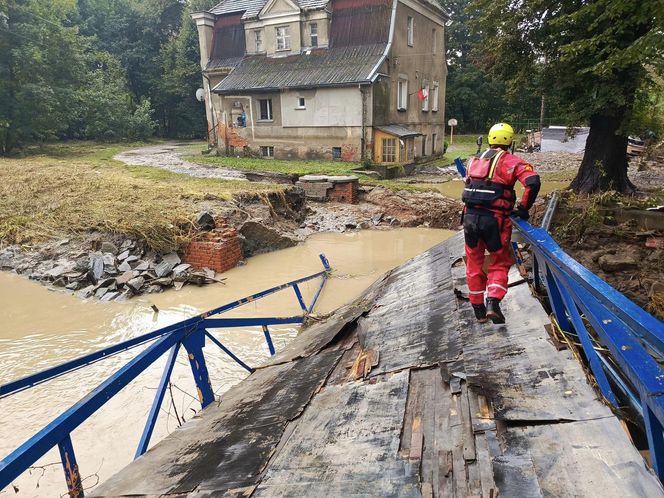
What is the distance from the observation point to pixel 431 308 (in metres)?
3.94

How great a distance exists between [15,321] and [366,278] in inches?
241

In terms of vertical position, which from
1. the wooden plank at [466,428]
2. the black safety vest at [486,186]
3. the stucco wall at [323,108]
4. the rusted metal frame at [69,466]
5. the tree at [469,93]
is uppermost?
the tree at [469,93]

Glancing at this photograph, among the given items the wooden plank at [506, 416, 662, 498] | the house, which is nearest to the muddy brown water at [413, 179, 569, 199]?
the house

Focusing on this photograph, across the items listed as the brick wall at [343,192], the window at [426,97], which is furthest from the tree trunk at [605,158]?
the window at [426,97]

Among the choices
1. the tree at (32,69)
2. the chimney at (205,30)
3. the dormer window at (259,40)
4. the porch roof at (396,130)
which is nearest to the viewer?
the porch roof at (396,130)

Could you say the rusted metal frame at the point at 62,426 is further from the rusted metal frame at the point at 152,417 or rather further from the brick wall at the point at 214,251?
the brick wall at the point at 214,251

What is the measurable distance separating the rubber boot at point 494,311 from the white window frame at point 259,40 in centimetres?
2575

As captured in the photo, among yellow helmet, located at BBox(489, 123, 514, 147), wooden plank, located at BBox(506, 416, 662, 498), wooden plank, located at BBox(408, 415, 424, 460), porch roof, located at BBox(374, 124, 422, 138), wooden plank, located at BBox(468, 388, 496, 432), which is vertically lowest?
wooden plank, located at BBox(408, 415, 424, 460)

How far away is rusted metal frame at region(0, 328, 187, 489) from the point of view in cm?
206

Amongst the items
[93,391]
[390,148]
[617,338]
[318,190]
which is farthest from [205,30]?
[617,338]

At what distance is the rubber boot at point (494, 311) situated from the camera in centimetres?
315

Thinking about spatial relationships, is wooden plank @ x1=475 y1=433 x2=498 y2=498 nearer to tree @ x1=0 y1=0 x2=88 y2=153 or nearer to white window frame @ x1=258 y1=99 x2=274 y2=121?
white window frame @ x1=258 y1=99 x2=274 y2=121

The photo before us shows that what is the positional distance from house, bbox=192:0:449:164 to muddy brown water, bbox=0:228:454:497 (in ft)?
40.2

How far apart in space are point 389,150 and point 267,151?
716 centimetres
